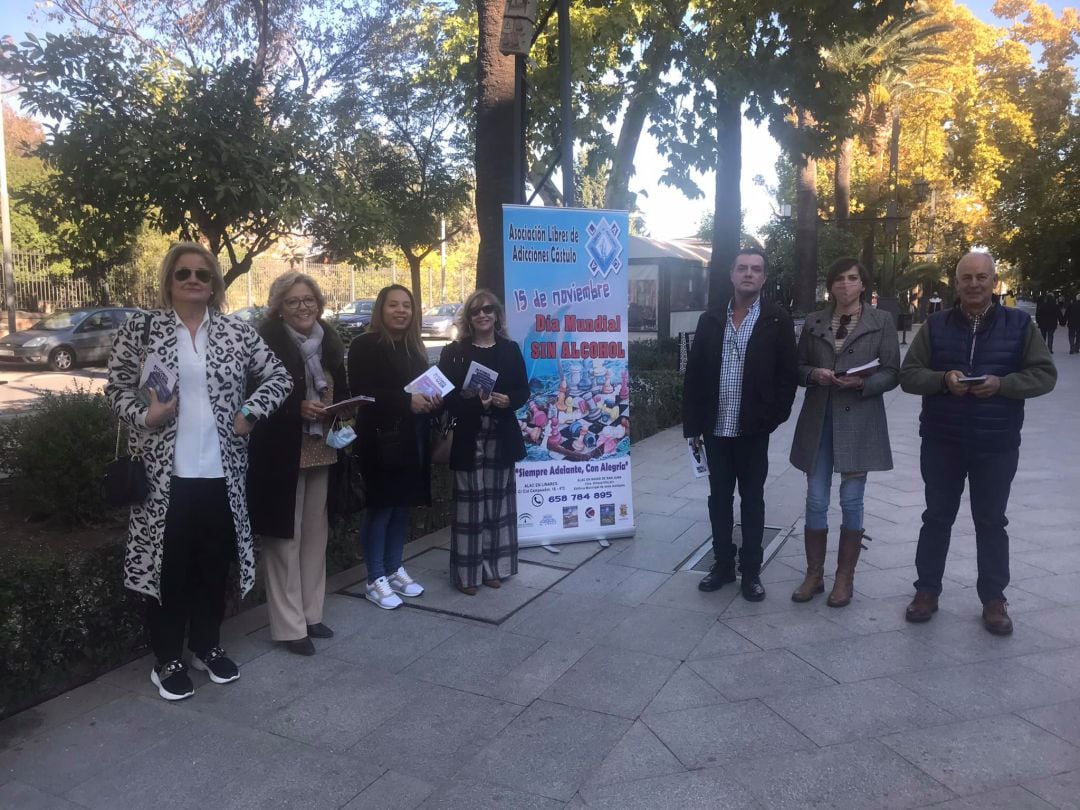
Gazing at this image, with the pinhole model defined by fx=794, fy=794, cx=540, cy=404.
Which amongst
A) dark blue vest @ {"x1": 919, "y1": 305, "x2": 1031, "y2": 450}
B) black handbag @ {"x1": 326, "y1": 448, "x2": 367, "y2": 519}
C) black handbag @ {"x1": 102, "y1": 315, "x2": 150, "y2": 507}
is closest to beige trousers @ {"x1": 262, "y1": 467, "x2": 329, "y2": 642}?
black handbag @ {"x1": 326, "y1": 448, "x2": 367, "y2": 519}

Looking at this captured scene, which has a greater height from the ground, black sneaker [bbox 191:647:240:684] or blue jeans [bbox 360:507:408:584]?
blue jeans [bbox 360:507:408:584]

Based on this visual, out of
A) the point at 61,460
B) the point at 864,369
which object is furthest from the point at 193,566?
the point at 864,369

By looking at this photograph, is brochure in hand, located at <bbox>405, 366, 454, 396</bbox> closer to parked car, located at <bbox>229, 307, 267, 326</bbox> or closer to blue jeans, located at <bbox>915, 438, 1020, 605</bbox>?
parked car, located at <bbox>229, 307, 267, 326</bbox>

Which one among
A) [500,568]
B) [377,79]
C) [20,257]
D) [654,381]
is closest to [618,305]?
[500,568]

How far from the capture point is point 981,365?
389 cm

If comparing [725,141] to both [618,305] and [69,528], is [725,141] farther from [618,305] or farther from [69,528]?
[69,528]

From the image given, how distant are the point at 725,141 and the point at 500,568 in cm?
767

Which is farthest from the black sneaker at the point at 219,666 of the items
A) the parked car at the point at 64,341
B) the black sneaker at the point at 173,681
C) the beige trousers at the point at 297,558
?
the parked car at the point at 64,341

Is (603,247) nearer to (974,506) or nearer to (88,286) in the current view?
(974,506)

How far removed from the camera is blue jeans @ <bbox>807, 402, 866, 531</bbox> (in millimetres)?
4316

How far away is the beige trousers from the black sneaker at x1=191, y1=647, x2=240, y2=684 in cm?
31

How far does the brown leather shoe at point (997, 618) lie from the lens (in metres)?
3.93

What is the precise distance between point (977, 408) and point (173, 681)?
3883 mm

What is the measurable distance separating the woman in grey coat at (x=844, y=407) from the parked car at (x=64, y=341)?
18.6 metres
